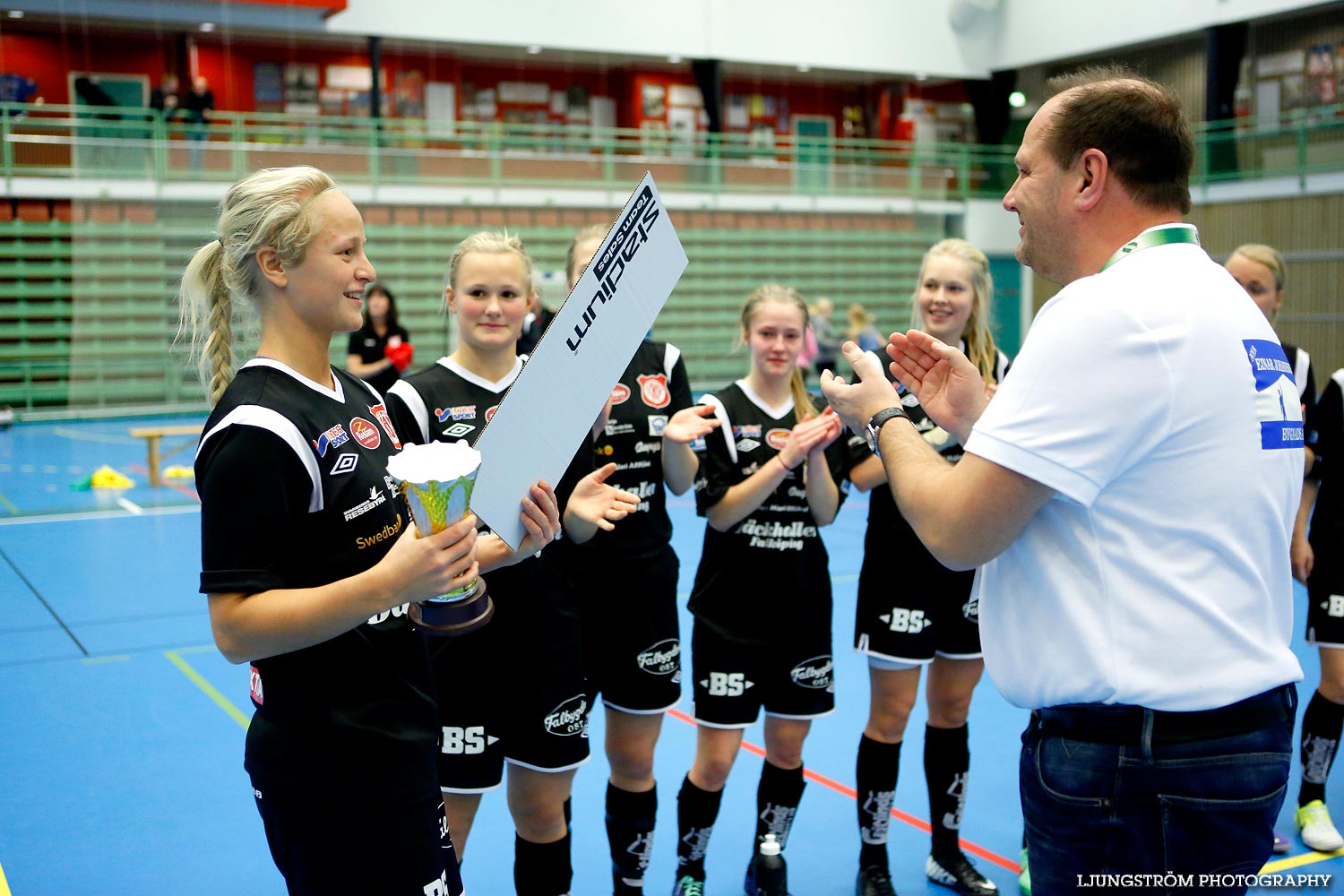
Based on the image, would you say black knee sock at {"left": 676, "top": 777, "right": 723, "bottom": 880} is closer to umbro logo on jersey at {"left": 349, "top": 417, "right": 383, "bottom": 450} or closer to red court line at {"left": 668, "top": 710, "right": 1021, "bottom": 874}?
red court line at {"left": 668, "top": 710, "right": 1021, "bottom": 874}

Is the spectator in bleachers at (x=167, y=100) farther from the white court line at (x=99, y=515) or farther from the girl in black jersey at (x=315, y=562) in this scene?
the girl in black jersey at (x=315, y=562)

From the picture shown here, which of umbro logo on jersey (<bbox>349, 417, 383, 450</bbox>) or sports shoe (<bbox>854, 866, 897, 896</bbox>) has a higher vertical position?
umbro logo on jersey (<bbox>349, 417, 383, 450</bbox>)

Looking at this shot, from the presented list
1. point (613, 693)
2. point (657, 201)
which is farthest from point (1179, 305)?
point (613, 693)

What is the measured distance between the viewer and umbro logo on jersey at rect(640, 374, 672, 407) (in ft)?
11.3

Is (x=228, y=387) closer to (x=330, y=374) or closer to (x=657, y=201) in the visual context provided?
(x=330, y=374)

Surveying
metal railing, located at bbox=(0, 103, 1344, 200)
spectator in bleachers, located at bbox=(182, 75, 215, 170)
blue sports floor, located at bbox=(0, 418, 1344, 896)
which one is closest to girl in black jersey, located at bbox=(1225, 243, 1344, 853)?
blue sports floor, located at bbox=(0, 418, 1344, 896)

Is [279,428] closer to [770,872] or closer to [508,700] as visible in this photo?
[508,700]

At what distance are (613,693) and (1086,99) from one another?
2.10 meters

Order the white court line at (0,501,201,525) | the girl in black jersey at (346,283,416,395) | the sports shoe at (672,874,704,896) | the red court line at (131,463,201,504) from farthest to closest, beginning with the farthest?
the red court line at (131,463,201,504)
the girl in black jersey at (346,283,416,395)
the white court line at (0,501,201,525)
the sports shoe at (672,874,704,896)

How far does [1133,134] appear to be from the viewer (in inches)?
69.6

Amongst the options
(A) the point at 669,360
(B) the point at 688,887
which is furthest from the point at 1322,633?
(A) the point at 669,360

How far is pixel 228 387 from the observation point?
196cm

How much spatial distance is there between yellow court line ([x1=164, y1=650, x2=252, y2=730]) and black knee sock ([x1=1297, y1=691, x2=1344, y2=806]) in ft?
13.6

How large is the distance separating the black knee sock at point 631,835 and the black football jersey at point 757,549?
567 mm
